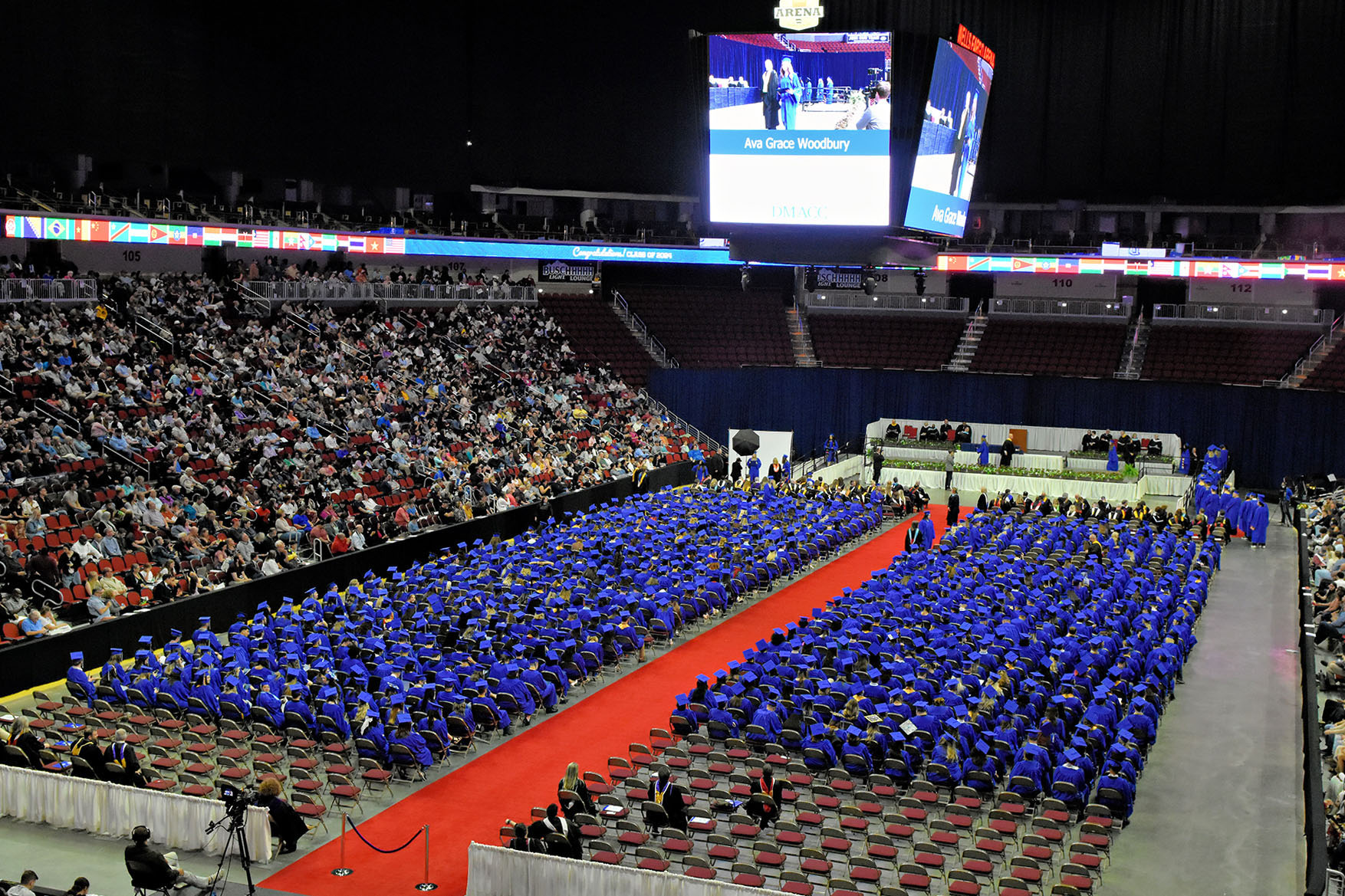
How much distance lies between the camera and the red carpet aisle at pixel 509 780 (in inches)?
575

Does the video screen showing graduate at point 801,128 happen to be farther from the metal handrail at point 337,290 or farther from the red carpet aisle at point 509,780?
the metal handrail at point 337,290

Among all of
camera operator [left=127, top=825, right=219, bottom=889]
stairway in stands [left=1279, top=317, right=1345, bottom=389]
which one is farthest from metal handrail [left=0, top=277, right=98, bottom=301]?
stairway in stands [left=1279, top=317, right=1345, bottom=389]

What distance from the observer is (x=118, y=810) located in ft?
49.6

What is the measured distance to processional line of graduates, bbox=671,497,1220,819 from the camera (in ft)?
57.2

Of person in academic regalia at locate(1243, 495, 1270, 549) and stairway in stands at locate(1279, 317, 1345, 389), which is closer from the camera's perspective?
person in academic regalia at locate(1243, 495, 1270, 549)

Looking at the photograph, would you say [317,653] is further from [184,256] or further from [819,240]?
[184,256]

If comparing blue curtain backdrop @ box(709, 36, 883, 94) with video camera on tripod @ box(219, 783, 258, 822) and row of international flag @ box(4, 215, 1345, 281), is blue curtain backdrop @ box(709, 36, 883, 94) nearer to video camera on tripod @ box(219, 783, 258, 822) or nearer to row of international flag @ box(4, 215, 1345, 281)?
video camera on tripod @ box(219, 783, 258, 822)

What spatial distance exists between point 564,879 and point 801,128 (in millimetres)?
18436

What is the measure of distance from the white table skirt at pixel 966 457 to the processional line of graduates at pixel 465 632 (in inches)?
487

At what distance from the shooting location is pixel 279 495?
30109mm

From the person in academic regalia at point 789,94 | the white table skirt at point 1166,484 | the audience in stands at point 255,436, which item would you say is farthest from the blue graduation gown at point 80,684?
the white table skirt at point 1166,484

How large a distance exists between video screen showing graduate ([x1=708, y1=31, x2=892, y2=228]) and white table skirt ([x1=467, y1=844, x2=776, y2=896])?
17.5 metres

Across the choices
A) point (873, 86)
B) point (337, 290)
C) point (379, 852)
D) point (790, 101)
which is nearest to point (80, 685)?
point (379, 852)

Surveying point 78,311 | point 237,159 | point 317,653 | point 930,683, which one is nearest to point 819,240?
point 930,683
